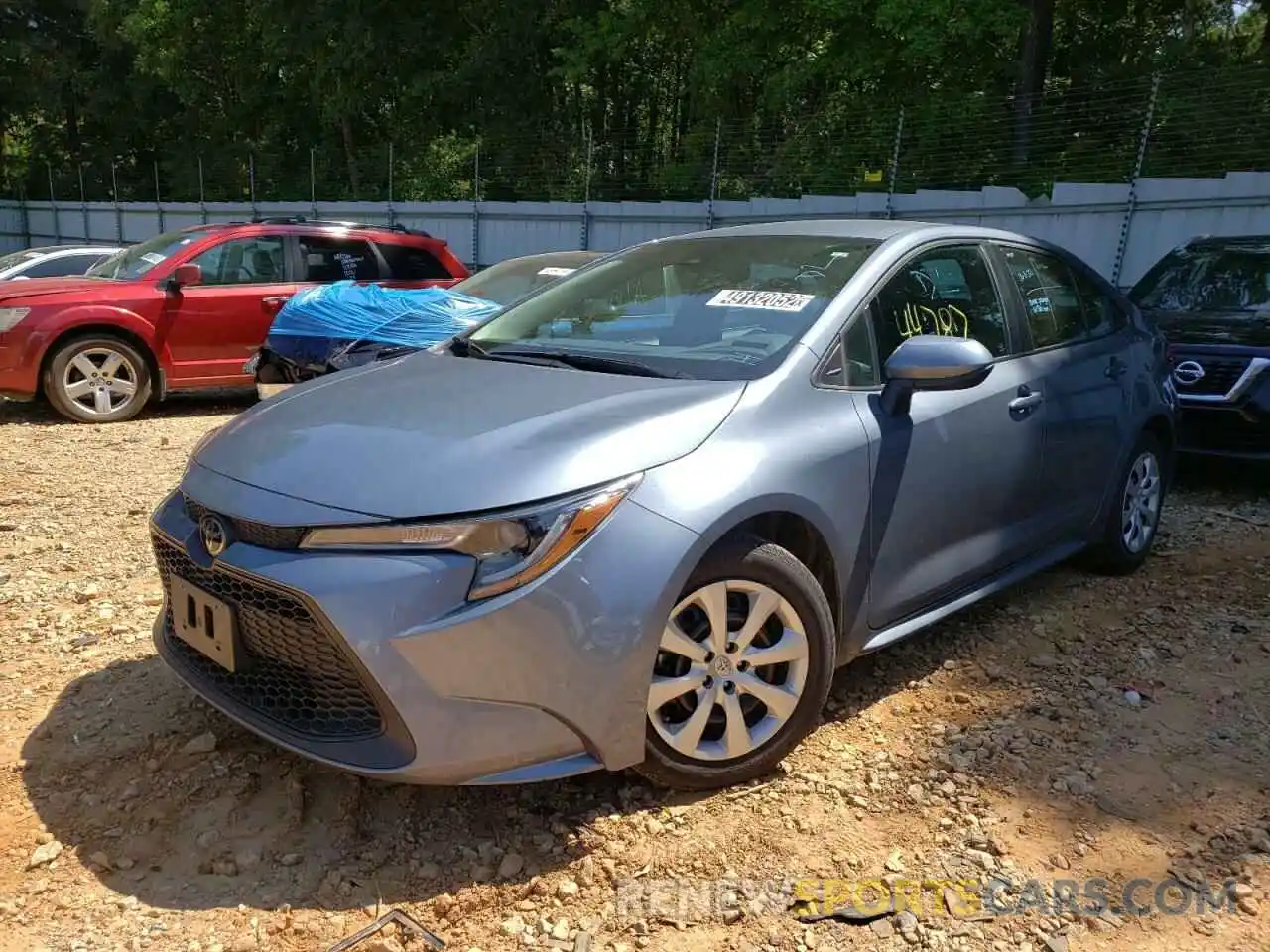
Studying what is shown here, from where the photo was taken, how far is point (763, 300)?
3072 mm

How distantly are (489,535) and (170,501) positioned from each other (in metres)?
1.10

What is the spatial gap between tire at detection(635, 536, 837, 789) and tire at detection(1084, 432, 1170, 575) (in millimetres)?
1999

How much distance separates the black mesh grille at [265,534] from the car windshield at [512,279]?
5.31 m

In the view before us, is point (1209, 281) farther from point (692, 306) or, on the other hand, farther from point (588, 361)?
point (588, 361)

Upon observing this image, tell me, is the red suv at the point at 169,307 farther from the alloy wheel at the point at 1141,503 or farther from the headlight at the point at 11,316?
the alloy wheel at the point at 1141,503

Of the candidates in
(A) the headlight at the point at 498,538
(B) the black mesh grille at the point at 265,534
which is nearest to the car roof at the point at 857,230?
(A) the headlight at the point at 498,538

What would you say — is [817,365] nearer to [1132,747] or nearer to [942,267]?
[942,267]

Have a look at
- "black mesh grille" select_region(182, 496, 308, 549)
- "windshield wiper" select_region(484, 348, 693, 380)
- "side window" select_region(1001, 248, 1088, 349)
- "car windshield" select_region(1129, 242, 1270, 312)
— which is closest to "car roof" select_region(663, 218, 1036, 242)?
"side window" select_region(1001, 248, 1088, 349)

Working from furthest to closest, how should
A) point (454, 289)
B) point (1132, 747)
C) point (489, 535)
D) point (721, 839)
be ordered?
point (454, 289) < point (1132, 747) < point (721, 839) < point (489, 535)

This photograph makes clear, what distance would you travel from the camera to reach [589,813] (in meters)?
2.53

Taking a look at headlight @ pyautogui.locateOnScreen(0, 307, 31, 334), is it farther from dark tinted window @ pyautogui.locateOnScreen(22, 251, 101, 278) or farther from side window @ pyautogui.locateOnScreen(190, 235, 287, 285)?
dark tinted window @ pyautogui.locateOnScreen(22, 251, 101, 278)

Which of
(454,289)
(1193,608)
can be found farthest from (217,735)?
(454,289)

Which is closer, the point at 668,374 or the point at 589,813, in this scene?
the point at 589,813

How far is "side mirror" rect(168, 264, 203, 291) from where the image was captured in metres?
7.34
